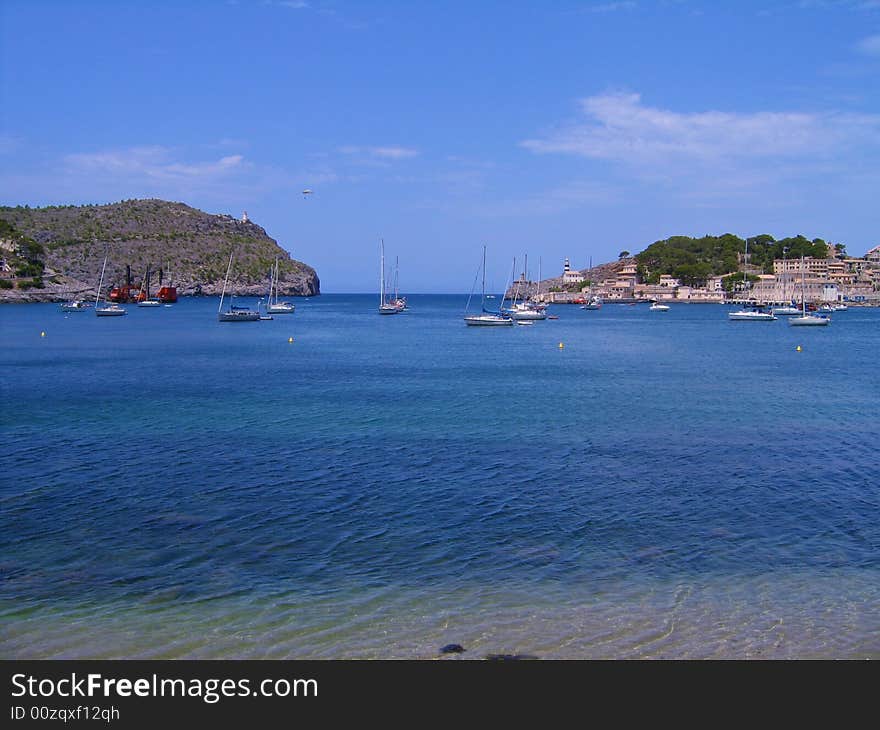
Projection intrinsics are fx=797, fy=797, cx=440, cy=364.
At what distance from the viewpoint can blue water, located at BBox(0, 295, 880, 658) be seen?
11000mm

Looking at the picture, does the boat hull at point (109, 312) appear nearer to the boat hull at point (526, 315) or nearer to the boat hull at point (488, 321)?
the boat hull at point (488, 321)

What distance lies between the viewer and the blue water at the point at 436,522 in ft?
36.1

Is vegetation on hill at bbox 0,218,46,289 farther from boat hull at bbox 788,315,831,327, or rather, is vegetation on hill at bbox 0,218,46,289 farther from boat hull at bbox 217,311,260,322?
boat hull at bbox 788,315,831,327

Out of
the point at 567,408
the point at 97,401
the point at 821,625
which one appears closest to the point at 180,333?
the point at 97,401

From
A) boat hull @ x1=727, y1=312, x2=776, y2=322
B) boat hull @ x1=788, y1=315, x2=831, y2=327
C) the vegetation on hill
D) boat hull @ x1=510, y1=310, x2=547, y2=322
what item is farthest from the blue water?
the vegetation on hill

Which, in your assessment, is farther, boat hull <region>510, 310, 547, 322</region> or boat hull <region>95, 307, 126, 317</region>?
boat hull <region>95, 307, 126, 317</region>

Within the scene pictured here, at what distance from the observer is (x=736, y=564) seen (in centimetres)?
1372

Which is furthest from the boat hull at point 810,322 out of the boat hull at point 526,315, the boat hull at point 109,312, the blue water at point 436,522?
the boat hull at point 109,312

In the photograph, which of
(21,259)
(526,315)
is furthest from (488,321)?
(21,259)

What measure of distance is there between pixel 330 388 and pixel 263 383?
404 centimetres

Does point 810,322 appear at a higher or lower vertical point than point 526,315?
lower

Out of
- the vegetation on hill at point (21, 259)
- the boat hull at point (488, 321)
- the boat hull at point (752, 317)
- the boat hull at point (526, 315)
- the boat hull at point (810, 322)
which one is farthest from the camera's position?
the vegetation on hill at point (21, 259)

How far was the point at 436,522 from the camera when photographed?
52.6ft

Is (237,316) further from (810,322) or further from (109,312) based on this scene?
(810,322)
